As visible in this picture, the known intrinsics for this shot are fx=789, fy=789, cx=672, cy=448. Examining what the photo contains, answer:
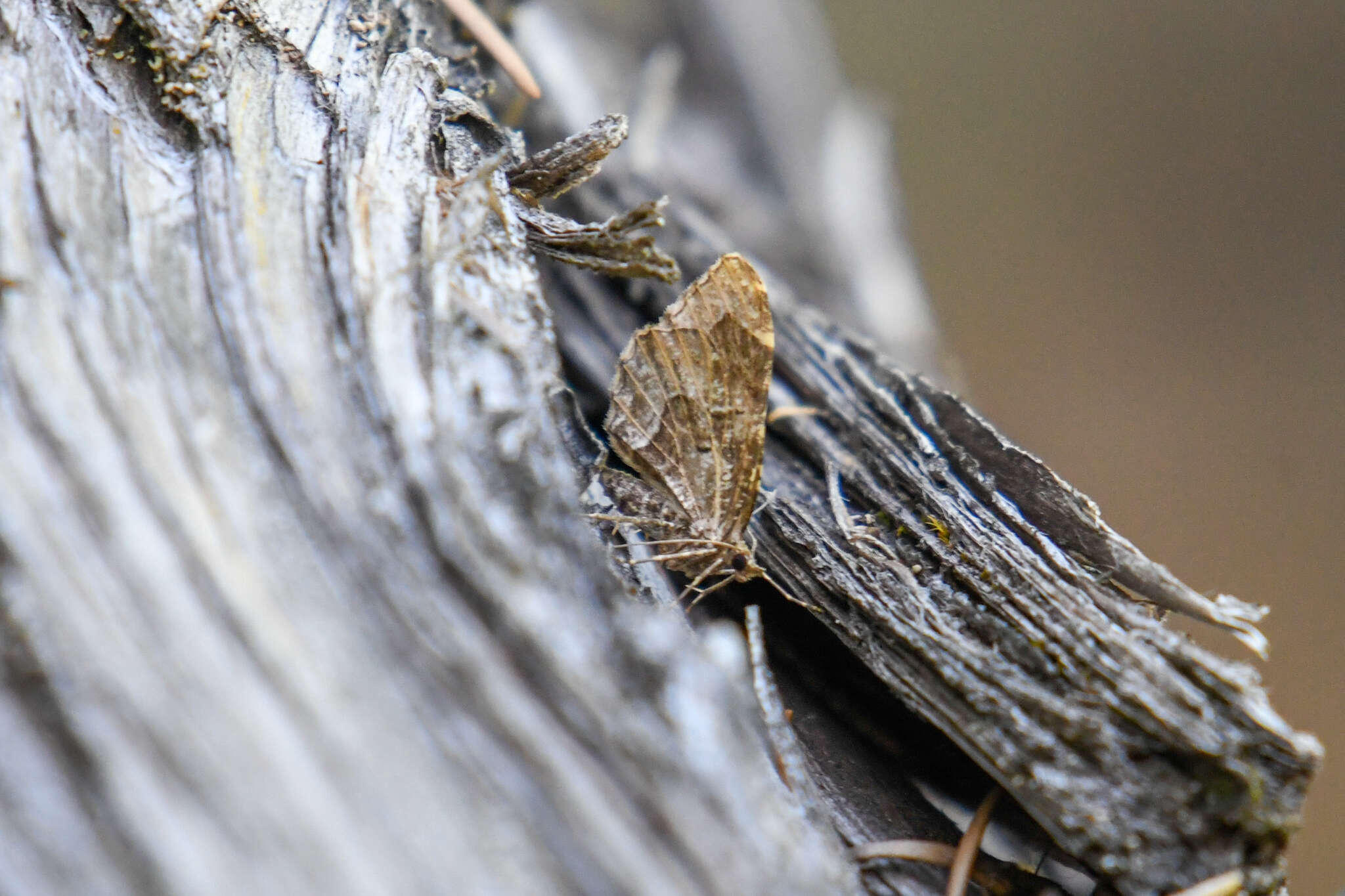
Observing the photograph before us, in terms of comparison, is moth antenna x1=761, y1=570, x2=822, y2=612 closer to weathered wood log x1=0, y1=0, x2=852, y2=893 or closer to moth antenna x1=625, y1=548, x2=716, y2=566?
moth antenna x1=625, y1=548, x2=716, y2=566

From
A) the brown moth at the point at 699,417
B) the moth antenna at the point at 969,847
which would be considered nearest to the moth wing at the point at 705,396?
the brown moth at the point at 699,417

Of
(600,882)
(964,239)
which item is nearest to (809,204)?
(964,239)

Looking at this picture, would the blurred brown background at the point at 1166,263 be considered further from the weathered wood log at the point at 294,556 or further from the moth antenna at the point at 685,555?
the weathered wood log at the point at 294,556

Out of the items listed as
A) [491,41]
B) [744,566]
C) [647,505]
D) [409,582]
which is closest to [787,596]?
[744,566]

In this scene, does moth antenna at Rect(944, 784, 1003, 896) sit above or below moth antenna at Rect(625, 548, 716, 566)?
below

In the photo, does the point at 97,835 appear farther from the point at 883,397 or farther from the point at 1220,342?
the point at 1220,342

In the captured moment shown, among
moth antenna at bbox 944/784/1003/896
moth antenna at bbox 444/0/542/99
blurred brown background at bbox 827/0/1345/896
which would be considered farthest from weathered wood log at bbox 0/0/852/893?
blurred brown background at bbox 827/0/1345/896
